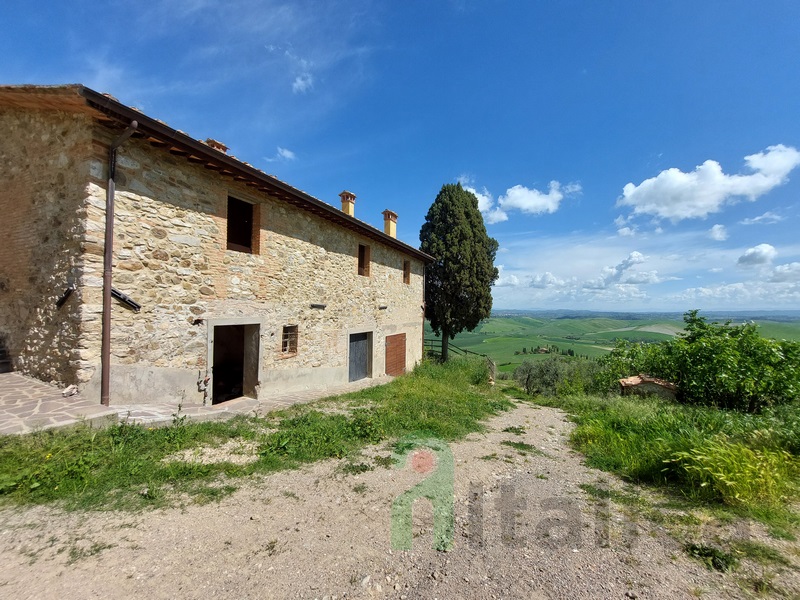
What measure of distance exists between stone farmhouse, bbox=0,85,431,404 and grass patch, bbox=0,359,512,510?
1418mm

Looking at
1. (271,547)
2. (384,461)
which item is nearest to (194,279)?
(384,461)

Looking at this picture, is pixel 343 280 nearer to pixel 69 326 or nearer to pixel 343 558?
pixel 69 326

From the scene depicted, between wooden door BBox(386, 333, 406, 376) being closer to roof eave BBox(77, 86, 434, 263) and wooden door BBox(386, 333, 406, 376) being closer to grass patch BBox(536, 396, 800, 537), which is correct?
roof eave BBox(77, 86, 434, 263)

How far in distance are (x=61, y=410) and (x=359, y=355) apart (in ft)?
26.7

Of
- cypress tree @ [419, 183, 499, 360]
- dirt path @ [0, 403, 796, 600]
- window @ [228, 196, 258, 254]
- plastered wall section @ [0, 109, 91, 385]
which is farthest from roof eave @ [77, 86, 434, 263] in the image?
cypress tree @ [419, 183, 499, 360]

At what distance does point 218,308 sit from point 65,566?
520cm

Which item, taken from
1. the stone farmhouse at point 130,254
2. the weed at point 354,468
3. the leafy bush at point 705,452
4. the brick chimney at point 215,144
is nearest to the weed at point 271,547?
the weed at point 354,468

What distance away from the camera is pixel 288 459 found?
15.9 ft

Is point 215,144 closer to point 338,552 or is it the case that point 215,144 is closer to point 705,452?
point 338,552

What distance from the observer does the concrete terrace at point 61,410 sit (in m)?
4.47

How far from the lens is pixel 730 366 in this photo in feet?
27.9

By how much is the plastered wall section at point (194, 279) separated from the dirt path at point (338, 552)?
10.8 ft

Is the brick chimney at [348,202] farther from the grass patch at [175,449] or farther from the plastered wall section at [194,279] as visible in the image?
the grass patch at [175,449]

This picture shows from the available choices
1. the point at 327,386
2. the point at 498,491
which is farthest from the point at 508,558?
the point at 327,386
